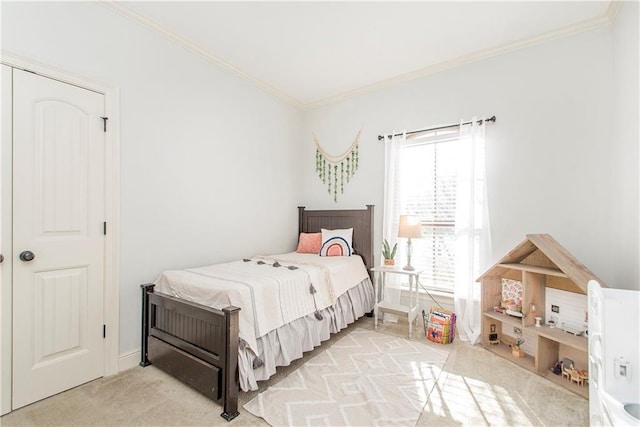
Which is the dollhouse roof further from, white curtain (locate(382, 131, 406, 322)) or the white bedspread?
the white bedspread

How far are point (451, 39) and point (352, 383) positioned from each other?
300 centimetres

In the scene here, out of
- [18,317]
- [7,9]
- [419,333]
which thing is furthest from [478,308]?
[7,9]

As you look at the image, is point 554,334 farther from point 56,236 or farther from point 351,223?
point 56,236

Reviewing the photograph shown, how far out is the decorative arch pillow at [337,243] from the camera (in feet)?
11.4

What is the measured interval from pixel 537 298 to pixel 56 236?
11.8ft

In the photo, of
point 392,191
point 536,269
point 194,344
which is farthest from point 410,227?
point 194,344

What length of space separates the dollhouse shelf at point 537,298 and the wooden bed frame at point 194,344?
7.13 feet

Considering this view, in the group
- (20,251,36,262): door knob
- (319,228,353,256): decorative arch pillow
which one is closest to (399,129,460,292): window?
(319,228,353,256): decorative arch pillow

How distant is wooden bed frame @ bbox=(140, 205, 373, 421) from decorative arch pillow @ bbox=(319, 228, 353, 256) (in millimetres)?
1745

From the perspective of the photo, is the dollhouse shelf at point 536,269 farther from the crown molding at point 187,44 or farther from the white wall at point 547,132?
the crown molding at point 187,44

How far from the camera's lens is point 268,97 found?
3723 millimetres

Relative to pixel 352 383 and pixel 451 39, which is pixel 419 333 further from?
pixel 451 39

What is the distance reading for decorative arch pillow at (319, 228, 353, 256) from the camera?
136 inches

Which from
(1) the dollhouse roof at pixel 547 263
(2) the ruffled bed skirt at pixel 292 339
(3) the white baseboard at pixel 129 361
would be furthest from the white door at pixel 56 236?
(1) the dollhouse roof at pixel 547 263
